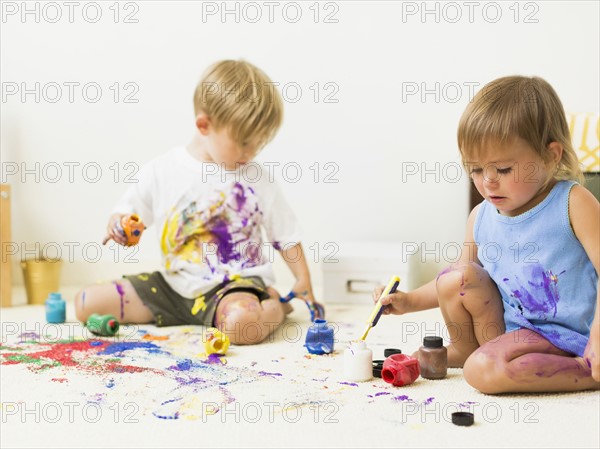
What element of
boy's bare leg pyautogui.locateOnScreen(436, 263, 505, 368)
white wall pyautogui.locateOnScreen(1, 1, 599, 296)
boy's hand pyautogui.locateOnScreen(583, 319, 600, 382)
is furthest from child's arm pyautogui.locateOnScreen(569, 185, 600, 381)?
white wall pyautogui.locateOnScreen(1, 1, 599, 296)

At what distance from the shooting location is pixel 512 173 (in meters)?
1.22

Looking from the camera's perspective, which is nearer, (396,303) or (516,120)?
(516,120)

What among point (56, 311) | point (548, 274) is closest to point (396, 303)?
point (548, 274)

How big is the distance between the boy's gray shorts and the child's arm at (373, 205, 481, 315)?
1.36ft

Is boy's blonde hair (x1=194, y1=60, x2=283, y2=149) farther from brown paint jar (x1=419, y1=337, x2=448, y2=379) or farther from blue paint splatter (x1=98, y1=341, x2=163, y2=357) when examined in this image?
brown paint jar (x1=419, y1=337, x2=448, y2=379)

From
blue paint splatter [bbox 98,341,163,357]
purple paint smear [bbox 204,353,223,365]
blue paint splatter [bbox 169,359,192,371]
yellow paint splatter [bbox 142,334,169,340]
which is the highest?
yellow paint splatter [bbox 142,334,169,340]

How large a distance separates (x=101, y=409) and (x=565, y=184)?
73 centimetres

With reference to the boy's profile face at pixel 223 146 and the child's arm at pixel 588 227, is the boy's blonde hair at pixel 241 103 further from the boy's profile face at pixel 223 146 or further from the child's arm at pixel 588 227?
the child's arm at pixel 588 227

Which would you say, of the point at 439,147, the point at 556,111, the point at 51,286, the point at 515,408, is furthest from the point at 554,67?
the point at 51,286

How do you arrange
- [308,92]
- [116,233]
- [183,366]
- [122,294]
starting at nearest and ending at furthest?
[183,366], [116,233], [122,294], [308,92]

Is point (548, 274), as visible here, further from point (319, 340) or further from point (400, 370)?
point (319, 340)

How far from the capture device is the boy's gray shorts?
1.71 m

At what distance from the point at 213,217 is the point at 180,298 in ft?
→ 0.59

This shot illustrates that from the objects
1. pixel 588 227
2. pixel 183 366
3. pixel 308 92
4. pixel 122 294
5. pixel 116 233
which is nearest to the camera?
pixel 588 227
